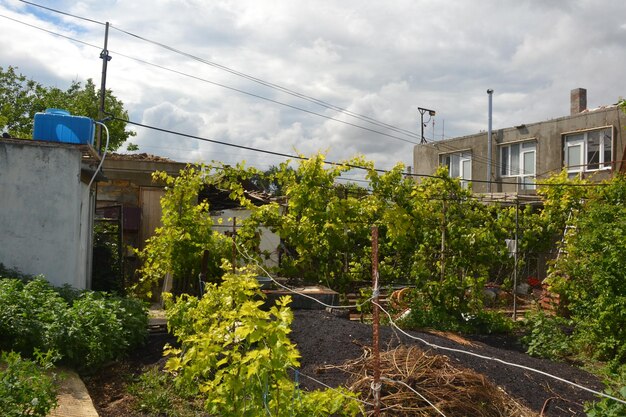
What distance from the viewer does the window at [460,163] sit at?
84.1 feet

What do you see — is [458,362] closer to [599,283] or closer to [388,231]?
[599,283]

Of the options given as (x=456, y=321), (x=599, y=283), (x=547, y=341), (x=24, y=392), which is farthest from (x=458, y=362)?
(x=24, y=392)

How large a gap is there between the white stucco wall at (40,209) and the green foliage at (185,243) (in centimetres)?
158

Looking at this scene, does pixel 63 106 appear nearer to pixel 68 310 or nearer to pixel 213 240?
pixel 213 240

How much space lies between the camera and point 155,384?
21.1ft

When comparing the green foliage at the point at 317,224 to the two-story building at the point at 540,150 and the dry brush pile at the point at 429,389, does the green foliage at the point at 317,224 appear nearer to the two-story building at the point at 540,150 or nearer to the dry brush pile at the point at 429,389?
the dry brush pile at the point at 429,389

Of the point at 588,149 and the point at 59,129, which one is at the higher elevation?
the point at 588,149

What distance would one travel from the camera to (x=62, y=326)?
6.53 metres

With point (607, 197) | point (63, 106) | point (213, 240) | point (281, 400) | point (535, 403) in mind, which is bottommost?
point (535, 403)

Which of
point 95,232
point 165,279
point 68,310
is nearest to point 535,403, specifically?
point 68,310

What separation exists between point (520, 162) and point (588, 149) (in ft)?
9.58

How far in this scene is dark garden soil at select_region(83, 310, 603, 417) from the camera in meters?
6.45

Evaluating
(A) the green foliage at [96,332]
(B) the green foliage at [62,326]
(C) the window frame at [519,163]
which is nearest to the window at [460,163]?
(C) the window frame at [519,163]

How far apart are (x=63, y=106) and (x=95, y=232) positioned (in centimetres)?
1687
